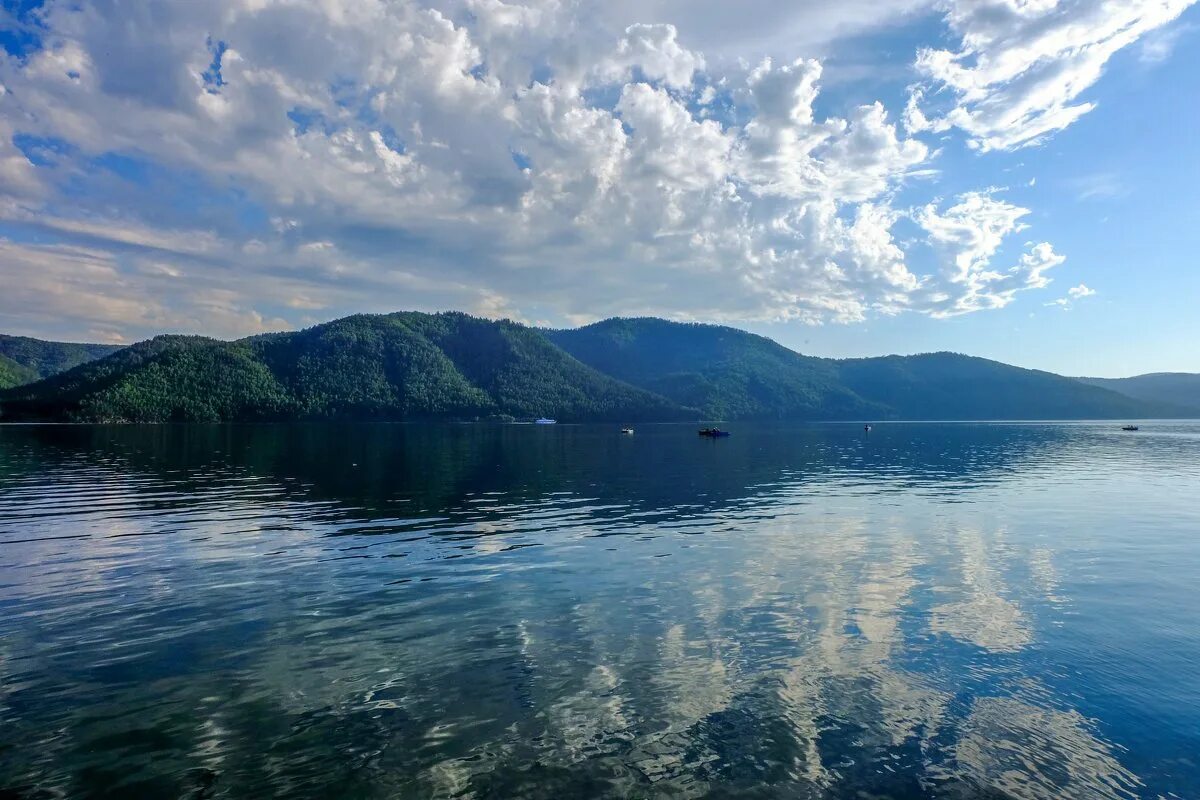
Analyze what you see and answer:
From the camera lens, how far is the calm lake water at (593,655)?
1602 cm

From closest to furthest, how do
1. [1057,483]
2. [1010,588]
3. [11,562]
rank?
1. [1010,588]
2. [11,562]
3. [1057,483]

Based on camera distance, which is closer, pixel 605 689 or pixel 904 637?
pixel 605 689

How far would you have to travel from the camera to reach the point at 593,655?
23.3 meters

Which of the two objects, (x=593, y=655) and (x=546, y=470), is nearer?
(x=593, y=655)

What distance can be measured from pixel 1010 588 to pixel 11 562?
173ft

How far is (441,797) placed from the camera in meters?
14.7

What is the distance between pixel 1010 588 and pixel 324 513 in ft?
157

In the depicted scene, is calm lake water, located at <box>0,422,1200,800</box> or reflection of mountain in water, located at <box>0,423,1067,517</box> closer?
calm lake water, located at <box>0,422,1200,800</box>

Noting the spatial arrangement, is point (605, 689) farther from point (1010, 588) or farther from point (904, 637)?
point (1010, 588)

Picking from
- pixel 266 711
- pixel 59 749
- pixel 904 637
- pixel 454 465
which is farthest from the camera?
pixel 454 465

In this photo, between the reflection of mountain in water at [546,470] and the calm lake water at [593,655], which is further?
the reflection of mountain in water at [546,470]

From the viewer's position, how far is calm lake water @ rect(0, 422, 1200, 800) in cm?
1602

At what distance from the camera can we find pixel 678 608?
28797 millimetres

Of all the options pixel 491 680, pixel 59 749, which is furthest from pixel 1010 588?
pixel 59 749
